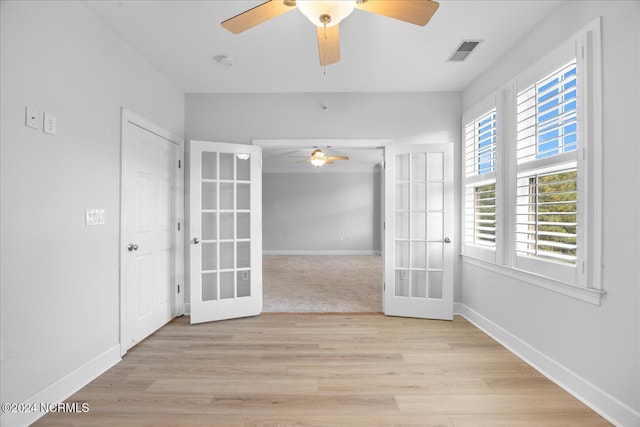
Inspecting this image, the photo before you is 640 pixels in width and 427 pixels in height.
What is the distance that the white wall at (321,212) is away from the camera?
958 centimetres

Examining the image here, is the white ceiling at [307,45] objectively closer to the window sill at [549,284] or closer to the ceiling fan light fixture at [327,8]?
the ceiling fan light fixture at [327,8]

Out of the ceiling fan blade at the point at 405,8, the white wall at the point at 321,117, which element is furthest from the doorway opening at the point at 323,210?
the ceiling fan blade at the point at 405,8

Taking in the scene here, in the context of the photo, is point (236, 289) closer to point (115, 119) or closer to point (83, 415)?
point (83, 415)

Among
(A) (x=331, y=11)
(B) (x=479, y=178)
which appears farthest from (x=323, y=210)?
(A) (x=331, y=11)

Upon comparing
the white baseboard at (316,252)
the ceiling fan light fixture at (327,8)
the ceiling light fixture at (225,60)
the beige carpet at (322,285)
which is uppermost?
the ceiling light fixture at (225,60)

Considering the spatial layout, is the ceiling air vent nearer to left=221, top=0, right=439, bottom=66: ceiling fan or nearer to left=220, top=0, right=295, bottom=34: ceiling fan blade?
left=221, top=0, right=439, bottom=66: ceiling fan

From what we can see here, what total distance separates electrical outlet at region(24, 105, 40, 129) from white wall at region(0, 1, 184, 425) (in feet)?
0.09

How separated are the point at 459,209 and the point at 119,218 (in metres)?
3.57

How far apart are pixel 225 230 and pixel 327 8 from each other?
2802 millimetres

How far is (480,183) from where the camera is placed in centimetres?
335

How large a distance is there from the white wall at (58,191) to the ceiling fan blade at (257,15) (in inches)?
47.3

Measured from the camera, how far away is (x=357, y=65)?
314 cm

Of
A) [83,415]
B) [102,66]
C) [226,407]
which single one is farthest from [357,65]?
[83,415]

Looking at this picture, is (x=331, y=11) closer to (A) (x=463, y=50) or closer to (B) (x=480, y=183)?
(A) (x=463, y=50)
